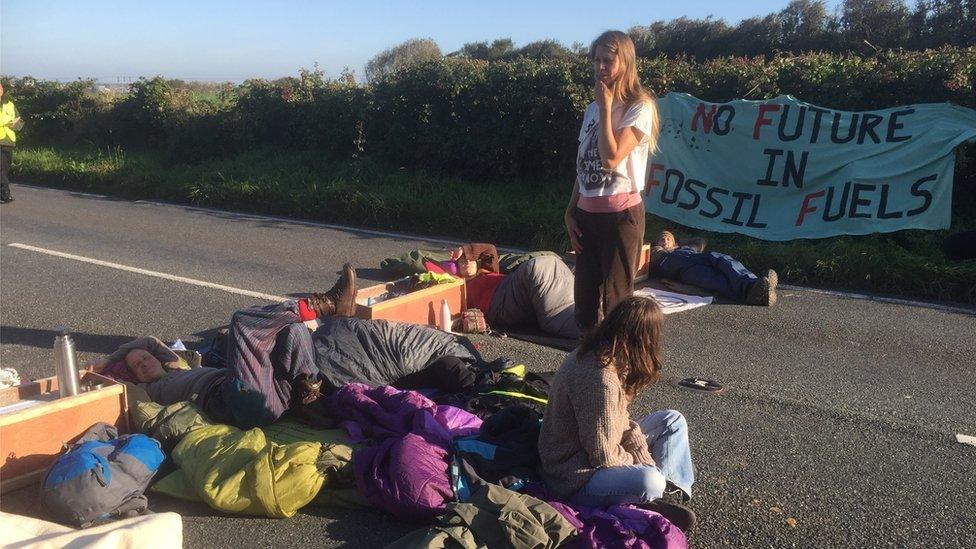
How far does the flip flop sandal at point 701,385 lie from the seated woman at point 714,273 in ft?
7.26

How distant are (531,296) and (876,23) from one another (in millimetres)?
24865

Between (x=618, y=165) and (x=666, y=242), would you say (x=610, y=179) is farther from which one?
(x=666, y=242)

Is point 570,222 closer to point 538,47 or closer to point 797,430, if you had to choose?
point 797,430

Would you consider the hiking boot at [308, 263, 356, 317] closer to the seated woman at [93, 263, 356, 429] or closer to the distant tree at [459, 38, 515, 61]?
the seated woman at [93, 263, 356, 429]

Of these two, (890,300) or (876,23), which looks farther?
(876,23)

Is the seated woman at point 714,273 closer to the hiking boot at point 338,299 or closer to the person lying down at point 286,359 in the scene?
the person lying down at point 286,359

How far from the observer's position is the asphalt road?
152 inches

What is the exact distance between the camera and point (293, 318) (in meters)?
5.02

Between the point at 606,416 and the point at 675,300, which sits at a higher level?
the point at 606,416

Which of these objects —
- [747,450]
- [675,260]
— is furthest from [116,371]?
[675,260]

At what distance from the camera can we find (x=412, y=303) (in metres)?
6.55

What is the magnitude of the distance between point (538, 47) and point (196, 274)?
33.5 m

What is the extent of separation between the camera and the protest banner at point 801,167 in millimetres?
9492

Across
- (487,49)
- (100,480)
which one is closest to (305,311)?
(100,480)
